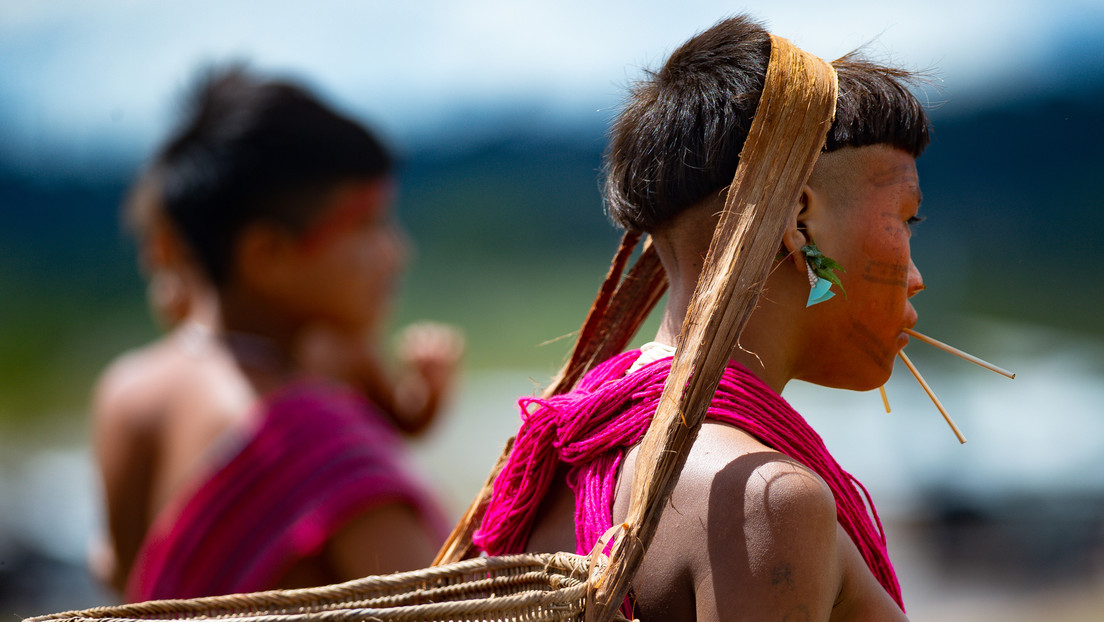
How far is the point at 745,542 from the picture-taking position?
1.09m

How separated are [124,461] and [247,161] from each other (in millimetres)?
929

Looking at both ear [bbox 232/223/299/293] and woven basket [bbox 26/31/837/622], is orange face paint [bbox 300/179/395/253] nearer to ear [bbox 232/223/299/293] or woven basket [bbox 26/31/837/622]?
ear [bbox 232/223/299/293]

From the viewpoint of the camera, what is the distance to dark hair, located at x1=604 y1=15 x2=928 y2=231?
129cm

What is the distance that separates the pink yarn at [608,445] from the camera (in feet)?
4.08

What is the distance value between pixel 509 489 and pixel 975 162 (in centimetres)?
1105

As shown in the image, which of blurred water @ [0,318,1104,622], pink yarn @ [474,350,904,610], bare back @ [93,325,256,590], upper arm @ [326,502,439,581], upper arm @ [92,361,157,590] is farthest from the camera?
blurred water @ [0,318,1104,622]

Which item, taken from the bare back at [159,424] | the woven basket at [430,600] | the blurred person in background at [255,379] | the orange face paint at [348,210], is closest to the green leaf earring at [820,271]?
the woven basket at [430,600]

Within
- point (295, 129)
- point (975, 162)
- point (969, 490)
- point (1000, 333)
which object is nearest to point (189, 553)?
point (295, 129)

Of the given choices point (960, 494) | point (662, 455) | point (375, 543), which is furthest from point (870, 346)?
point (960, 494)

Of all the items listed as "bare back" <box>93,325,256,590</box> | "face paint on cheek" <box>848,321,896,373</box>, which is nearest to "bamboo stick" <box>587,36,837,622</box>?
"face paint on cheek" <box>848,321,896,373</box>

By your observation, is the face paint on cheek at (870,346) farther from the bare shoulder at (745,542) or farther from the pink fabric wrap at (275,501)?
the pink fabric wrap at (275,501)

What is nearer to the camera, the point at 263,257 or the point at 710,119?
the point at 710,119

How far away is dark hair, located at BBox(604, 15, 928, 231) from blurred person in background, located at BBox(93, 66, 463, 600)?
1.30 metres

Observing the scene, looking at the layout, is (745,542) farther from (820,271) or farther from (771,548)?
(820,271)
